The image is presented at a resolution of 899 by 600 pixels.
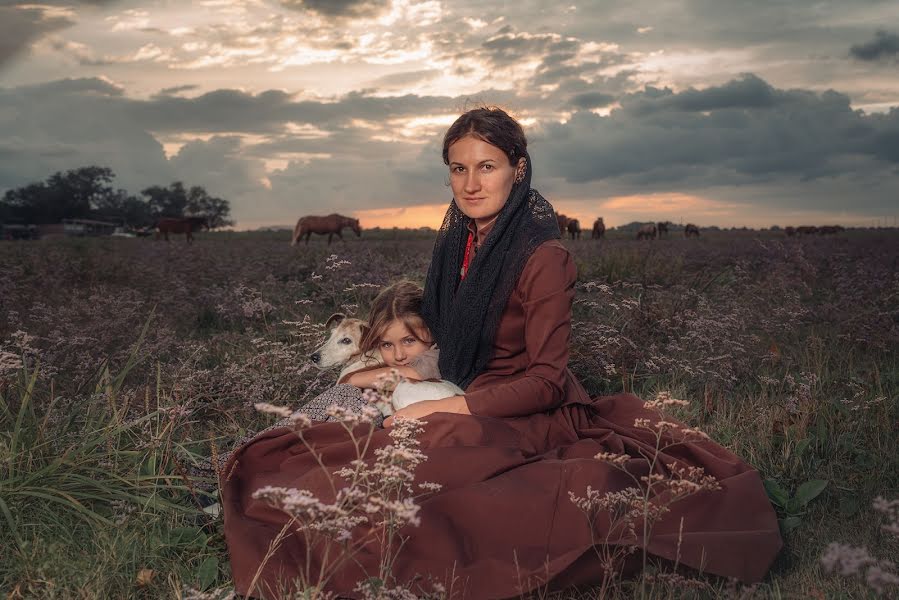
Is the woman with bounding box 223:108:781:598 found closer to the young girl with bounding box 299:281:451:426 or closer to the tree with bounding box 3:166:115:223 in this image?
the young girl with bounding box 299:281:451:426

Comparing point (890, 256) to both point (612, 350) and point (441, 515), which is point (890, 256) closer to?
point (612, 350)

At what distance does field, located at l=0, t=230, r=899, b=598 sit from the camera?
3365 millimetres

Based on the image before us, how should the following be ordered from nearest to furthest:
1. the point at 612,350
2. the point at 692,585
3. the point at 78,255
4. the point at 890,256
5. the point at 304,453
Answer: the point at 692,585, the point at 304,453, the point at 612,350, the point at 78,255, the point at 890,256

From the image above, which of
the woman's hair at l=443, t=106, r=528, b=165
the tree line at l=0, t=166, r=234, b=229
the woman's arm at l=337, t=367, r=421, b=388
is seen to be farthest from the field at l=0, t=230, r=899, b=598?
the tree line at l=0, t=166, r=234, b=229

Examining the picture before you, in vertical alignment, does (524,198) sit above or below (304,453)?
above

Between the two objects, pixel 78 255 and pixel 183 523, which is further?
pixel 78 255

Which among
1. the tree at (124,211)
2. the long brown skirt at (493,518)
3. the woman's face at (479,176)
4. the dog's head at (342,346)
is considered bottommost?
the long brown skirt at (493,518)

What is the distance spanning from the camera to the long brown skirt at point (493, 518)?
9.61ft

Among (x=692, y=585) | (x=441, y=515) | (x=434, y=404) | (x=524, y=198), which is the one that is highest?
(x=524, y=198)

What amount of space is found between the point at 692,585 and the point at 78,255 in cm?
1360

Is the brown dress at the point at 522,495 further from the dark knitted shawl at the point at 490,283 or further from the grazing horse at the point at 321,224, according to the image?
the grazing horse at the point at 321,224

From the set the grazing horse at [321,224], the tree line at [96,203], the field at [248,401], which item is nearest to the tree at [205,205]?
the tree line at [96,203]

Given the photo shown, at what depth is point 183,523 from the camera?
365 centimetres

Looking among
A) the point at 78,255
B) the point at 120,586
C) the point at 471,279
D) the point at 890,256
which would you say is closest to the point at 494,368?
the point at 471,279
